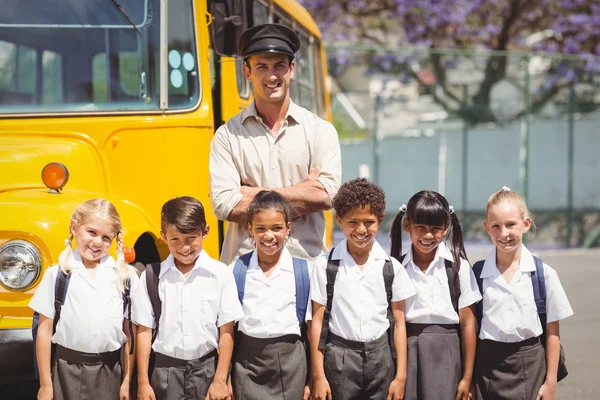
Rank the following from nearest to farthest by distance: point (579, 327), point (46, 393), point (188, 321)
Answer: point (46, 393) → point (188, 321) → point (579, 327)

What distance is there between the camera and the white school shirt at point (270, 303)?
3422 millimetres

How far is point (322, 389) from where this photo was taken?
3.37 metres

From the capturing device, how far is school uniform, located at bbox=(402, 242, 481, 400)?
347 centimetres

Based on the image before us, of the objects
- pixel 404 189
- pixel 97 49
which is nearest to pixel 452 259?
pixel 97 49

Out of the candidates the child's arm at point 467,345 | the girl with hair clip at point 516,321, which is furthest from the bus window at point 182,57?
the child's arm at point 467,345

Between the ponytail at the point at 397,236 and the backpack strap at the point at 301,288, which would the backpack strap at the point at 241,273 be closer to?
the backpack strap at the point at 301,288

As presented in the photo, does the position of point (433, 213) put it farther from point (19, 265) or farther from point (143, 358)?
point (19, 265)

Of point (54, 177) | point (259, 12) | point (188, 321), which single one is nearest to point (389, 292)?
point (188, 321)

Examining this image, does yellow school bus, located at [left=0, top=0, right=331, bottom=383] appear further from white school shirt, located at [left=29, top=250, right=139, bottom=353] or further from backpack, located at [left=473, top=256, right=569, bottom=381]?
backpack, located at [left=473, top=256, right=569, bottom=381]

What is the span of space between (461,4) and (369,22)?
185cm

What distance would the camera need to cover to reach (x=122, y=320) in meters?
3.38

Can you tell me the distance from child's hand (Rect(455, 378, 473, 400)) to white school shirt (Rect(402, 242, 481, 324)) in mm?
259

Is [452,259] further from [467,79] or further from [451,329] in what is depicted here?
[467,79]

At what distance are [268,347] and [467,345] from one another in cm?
88
